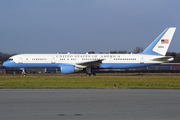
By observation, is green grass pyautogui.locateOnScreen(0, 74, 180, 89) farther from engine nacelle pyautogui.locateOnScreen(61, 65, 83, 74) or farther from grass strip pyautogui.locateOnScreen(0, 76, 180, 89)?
engine nacelle pyautogui.locateOnScreen(61, 65, 83, 74)

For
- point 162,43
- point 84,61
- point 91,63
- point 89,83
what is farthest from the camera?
point 162,43

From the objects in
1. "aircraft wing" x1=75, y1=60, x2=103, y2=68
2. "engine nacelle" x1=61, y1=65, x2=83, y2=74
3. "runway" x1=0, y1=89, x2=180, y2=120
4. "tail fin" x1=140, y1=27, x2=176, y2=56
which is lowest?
"runway" x1=0, y1=89, x2=180, y2=120

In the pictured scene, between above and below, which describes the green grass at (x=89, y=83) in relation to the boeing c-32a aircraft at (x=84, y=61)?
below

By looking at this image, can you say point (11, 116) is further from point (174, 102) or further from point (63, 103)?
point (174, 102)

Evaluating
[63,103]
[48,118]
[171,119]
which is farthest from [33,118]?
[171,119]

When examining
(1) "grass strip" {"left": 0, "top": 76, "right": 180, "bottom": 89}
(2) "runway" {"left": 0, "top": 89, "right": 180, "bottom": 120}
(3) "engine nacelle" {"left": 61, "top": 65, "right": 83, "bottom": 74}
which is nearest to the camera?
(2) "runway" {"left": 0, "top": 89, "right": 180, "bottom": 120}

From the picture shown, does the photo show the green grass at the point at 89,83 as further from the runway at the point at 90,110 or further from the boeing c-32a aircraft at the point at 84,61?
the boeing c-32a aircraft at the point at 84,61

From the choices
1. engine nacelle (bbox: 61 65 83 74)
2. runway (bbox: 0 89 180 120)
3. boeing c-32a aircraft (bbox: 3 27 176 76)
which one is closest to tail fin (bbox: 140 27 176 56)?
boeing c-32a aircraft (bbox: 3 27 176 76)

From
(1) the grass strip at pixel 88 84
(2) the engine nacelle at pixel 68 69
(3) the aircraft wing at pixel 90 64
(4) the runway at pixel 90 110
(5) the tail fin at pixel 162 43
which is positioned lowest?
(4) the runway at pixel 90 110

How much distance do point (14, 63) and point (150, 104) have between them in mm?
29691

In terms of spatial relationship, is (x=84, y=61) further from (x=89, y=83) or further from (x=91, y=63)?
(x=89, y=83)

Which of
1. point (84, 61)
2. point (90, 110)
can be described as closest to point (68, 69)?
point (84, 61)

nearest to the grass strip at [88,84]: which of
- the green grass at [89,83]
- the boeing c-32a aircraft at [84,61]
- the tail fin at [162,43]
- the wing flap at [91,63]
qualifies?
the green grass at [89,83]

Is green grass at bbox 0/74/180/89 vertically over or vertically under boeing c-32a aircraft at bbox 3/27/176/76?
under
